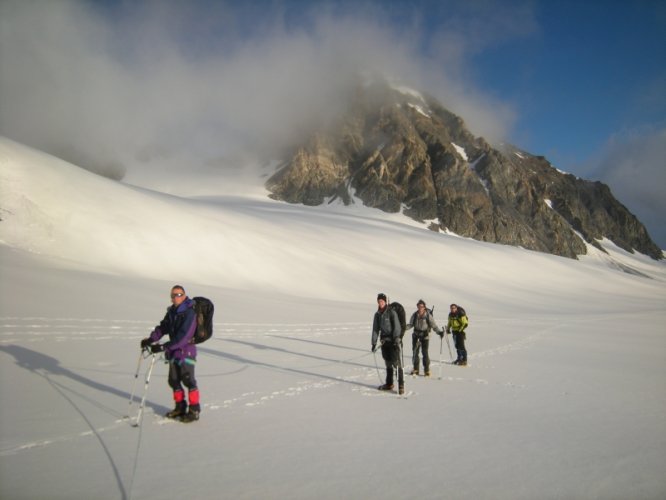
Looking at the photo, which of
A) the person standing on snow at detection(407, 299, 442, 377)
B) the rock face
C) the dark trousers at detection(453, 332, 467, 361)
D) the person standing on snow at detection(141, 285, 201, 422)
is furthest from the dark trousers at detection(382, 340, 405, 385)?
the rock face

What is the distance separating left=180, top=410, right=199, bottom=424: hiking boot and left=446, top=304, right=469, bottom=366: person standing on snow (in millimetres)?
7652

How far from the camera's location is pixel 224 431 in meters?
5.31

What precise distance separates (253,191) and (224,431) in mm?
110564

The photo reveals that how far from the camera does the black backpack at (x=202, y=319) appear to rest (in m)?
5.80

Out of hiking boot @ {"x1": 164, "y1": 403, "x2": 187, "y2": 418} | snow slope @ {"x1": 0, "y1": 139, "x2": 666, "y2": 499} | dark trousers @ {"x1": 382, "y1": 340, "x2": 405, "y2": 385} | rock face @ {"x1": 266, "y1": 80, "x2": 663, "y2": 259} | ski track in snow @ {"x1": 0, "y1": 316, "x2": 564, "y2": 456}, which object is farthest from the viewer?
rock face @ {"x1": 266, "y1": 80, "x2": 663, "y2": 259}

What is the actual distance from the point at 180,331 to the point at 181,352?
1.06 feet

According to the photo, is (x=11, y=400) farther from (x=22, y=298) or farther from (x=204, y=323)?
(x=22, y=298)

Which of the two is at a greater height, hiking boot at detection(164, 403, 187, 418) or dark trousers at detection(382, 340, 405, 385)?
dark trousers at detection(382, 340, 405, 385)

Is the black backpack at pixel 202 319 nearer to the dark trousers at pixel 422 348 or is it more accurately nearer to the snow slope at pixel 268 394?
the snow slope at pixel 268 394

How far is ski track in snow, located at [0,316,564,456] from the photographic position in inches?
246

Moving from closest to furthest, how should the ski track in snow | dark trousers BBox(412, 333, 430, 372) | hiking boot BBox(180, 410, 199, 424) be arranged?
hiking boot BBox(180, 410, 199, 424) < the ski track in snow < dark trousers BBox(412, 333, 430, 372)

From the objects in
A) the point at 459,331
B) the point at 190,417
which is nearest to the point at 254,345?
the point at 459,331

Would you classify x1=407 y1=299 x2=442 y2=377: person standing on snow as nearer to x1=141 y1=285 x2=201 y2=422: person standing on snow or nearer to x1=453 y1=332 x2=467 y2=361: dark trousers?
x1=453 y1=332 x2=467 y2=361: dark trousers

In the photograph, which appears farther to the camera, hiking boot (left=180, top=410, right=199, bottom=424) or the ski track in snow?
the ski track in snow
